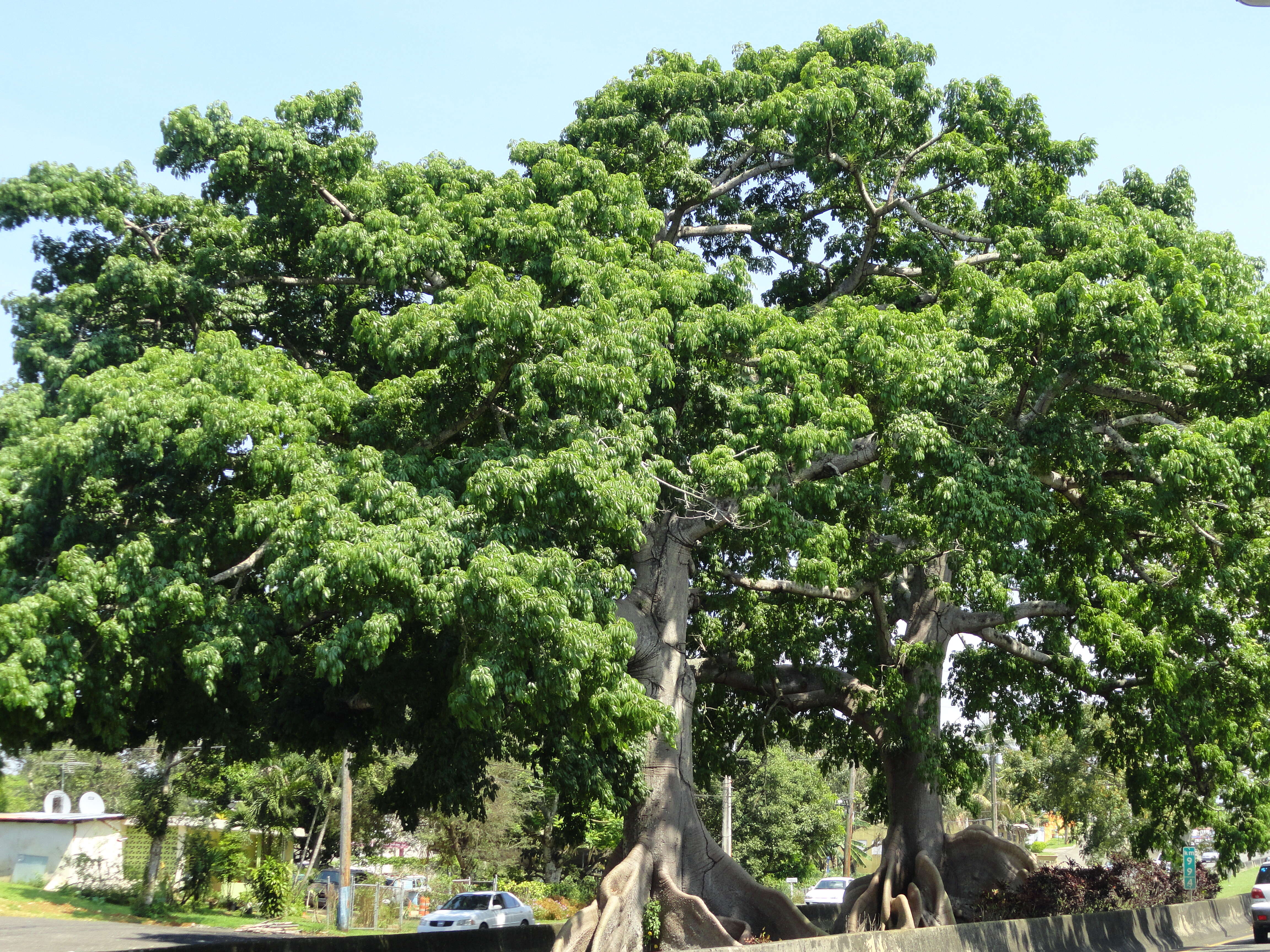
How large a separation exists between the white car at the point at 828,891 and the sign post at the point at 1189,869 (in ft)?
34.7

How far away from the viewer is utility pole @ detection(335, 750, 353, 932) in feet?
98.6

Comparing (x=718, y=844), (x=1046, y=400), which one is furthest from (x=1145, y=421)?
(x=718, y=844)

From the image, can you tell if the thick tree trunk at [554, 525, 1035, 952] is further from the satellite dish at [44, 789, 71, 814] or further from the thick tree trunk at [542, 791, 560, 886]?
the satellite dish at [44, 789, 71, 814]

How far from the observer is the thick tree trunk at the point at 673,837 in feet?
49.8

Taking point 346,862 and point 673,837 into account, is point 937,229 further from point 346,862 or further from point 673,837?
point 346,862

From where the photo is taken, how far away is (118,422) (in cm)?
1159

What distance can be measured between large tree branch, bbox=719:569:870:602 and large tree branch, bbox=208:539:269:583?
789 cm

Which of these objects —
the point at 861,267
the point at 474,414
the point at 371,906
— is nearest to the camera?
the point at 474,414

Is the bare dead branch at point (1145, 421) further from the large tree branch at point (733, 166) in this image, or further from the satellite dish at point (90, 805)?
the satellite dish at point (90, 805)

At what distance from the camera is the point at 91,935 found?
24.9m

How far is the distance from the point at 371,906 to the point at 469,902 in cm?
877

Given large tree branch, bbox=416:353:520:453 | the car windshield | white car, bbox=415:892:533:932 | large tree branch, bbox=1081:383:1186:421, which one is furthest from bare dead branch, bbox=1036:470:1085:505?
the car windshield

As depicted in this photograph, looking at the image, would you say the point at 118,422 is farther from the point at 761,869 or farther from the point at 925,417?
the point at 761,869

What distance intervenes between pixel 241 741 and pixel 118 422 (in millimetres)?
6296
